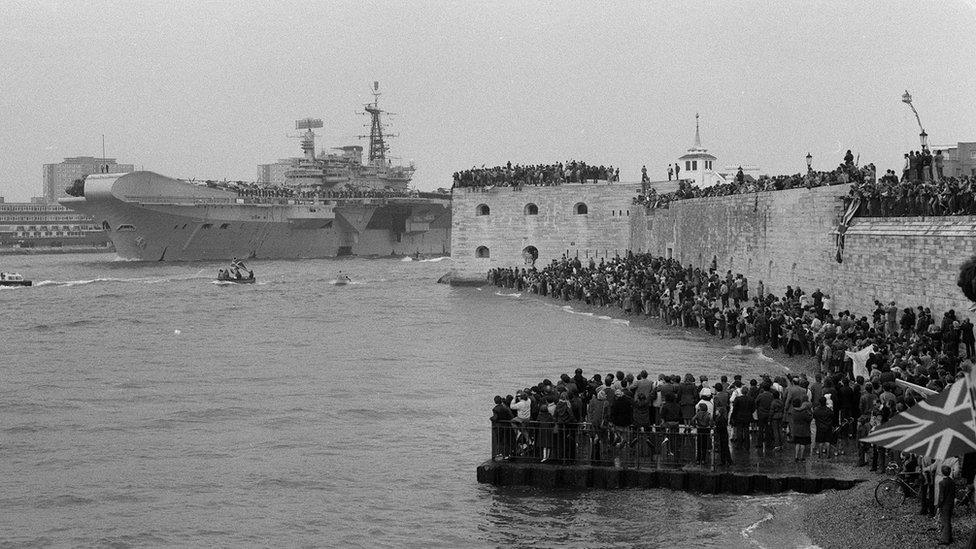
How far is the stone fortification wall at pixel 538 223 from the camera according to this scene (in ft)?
173

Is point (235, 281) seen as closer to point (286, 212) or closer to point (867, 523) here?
point (286, 212)

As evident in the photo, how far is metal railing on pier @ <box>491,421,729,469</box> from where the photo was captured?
46.3 ft

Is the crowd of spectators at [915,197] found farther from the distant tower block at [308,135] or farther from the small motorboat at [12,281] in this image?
the distant tower block at [308,135]

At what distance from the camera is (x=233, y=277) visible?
5875 centimetres

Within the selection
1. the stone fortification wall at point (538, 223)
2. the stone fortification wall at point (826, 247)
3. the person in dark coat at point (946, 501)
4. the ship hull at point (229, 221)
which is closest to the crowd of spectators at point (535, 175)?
the stone fortification wall at point (538, 223)

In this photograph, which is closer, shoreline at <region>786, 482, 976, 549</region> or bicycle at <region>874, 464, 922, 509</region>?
shoreline at <region>786, 482, 976, 549</region>

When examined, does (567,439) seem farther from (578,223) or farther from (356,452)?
(578,223)

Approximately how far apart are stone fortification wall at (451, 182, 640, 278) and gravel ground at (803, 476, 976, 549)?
131 feet

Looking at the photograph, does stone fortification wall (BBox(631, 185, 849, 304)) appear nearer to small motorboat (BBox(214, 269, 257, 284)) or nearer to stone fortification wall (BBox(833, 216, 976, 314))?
stone fortification wall (BBox(833, 216, 976, 314))

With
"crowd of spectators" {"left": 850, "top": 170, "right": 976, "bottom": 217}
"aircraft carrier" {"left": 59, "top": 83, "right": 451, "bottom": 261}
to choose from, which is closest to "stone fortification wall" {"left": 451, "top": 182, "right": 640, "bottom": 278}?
"crowd of spectators" {"left": 850, "top": 170, "right": 976, "bottom": 217}

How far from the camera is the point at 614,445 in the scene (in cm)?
1446

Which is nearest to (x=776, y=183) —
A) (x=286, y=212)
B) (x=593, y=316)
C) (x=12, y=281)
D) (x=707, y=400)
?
(x=593, y=316)

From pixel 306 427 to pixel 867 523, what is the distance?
11156 millimetres

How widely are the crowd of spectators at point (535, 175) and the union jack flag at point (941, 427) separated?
150ft
